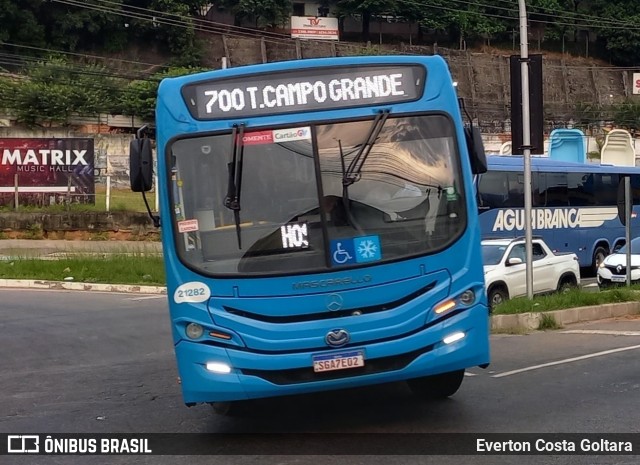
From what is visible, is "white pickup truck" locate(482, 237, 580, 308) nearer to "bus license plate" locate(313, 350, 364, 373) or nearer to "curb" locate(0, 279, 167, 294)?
"curb" locate(0, 279, 167, 294)

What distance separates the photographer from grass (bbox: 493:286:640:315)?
1350 cm

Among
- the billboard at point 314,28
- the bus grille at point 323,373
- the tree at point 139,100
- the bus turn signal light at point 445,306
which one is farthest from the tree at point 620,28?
the bus grille at point 323,373

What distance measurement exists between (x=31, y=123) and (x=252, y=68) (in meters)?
45.5

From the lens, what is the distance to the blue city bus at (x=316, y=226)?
6270 millimetres

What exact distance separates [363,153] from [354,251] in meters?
0.80

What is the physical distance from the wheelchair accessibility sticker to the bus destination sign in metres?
1.13

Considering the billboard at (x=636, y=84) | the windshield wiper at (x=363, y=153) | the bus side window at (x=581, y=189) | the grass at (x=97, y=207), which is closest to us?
the windshield wiper at (x=363, y=153)

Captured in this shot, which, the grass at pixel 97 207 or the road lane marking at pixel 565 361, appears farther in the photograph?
the grass at pixel 97 207

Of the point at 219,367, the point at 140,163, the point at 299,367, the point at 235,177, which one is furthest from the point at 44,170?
the point at 299,367

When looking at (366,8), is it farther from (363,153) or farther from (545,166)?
(363,153)

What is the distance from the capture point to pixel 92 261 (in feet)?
71.1

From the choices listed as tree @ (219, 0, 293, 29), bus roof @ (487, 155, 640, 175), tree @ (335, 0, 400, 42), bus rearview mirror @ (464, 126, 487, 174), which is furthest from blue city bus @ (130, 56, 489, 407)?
tree @ (335, 0, 400, 42)

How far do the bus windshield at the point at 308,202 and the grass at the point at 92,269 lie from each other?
1390 centimetres

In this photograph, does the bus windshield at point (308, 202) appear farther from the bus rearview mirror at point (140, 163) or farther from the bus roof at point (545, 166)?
the bus roof at point (545, 166)
